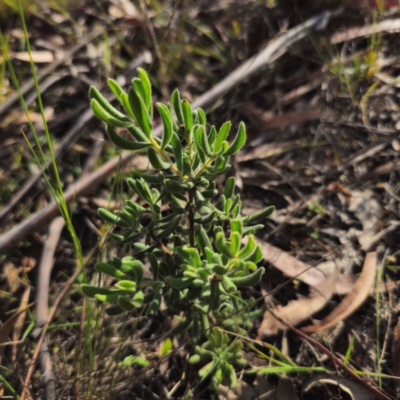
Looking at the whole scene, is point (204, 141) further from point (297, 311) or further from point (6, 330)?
point (6, 330)

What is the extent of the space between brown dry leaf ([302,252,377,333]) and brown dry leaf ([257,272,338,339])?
53mm

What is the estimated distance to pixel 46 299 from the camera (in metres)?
1.85

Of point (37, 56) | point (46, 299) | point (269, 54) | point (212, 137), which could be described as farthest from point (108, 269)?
point (37, 56)

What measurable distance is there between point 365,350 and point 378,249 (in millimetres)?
442

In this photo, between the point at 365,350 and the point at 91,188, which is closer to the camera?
the point at 365,350

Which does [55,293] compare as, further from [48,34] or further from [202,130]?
[48,34]

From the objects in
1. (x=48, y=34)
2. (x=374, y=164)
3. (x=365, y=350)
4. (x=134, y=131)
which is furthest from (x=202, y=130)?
(x=48, y=34)

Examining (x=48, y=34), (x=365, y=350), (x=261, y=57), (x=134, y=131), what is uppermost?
(x=134, y=131)

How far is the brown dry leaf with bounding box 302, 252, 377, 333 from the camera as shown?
174 centimetres

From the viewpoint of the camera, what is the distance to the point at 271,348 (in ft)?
5.27

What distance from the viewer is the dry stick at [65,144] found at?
2213 millimetres

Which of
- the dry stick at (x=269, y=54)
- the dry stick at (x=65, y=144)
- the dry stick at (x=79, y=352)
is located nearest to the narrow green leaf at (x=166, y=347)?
the dry stick at (x=79, y=352)

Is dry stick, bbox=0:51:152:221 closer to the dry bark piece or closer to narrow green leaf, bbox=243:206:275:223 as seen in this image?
the dry bark piece

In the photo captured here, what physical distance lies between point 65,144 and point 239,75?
1075mm
